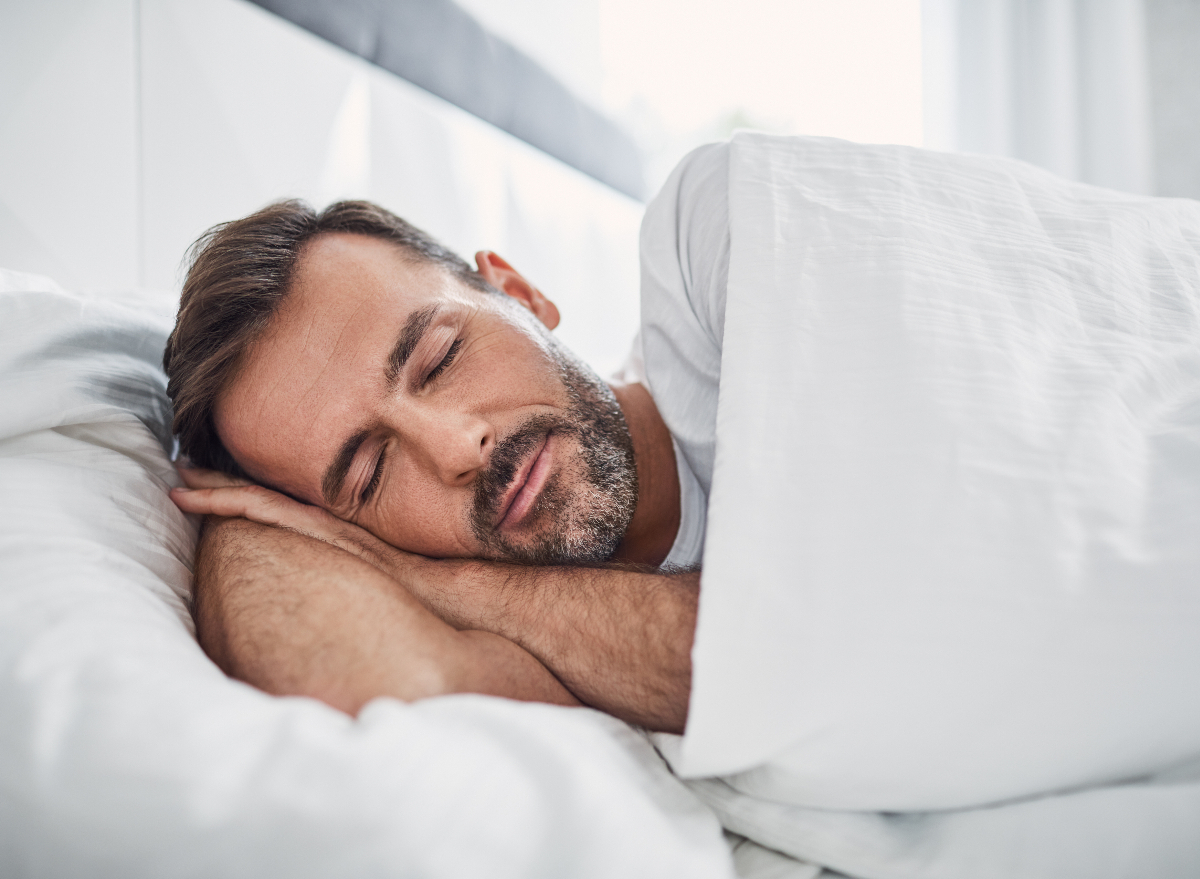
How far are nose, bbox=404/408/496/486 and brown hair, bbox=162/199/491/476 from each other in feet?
0.88

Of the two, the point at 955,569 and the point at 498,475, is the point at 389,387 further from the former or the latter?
the point at 955,569

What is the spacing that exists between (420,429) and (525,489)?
5.4 inches

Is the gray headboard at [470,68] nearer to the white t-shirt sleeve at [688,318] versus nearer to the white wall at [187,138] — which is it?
the white wall at [187,138]

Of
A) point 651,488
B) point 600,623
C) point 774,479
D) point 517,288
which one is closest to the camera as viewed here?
point 774,479

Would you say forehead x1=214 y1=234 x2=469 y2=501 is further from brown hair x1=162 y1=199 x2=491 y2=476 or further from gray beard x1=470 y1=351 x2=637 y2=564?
gray beard x1=470 y1=351 x2=637 y2=564

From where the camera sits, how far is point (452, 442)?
0.74 metres

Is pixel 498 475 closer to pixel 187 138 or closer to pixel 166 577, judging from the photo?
pixel 166 577

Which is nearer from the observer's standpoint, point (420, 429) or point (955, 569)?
point (955, 569)

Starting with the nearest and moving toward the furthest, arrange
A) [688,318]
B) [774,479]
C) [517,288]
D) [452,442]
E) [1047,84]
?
1. [774,479]
2. [452,442]
3. [688,318]
4. [517,288]
5. [1047,84]

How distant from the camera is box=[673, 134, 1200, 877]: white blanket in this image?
0.42 meters

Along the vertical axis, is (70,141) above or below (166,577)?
above

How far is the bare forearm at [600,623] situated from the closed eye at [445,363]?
0.78ft

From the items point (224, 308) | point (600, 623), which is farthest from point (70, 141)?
point (600, 623)

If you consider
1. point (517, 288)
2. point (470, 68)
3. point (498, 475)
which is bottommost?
point (498, 475)
